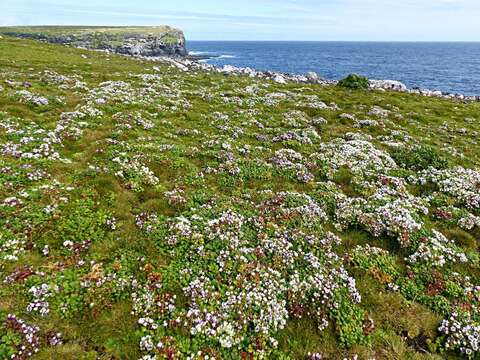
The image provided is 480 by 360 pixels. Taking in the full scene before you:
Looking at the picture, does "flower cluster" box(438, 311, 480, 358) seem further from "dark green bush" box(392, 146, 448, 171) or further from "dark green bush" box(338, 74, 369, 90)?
"dark green bush" box(338, 74, 369, 90)

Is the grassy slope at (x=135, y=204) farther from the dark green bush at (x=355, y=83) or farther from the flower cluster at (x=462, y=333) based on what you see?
the dark green bush at (x=355, y=83)

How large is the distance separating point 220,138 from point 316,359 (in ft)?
47.8

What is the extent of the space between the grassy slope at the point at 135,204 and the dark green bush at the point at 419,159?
4.05ft

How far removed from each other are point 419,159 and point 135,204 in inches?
669

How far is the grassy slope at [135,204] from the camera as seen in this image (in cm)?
777

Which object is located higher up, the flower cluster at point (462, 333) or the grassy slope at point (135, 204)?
the grassy slope at point (135, 204)

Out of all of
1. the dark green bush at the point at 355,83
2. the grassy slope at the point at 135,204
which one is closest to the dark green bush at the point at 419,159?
the grassy slope at the point at 135,204

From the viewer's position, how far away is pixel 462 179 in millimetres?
16172

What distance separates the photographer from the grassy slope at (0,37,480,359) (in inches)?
306

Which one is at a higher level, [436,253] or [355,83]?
[355,83]

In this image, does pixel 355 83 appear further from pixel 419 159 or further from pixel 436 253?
pixel 436 253

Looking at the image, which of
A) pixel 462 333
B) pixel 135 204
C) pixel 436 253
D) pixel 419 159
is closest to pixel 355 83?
pixel 419 159

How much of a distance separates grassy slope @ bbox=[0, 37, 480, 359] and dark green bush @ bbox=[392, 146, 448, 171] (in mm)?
1235

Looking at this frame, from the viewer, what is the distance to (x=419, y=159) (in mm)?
18688
